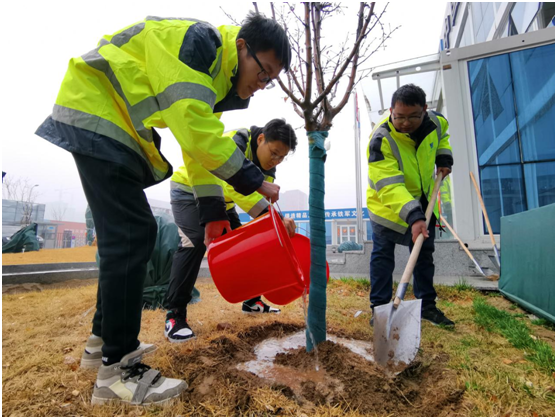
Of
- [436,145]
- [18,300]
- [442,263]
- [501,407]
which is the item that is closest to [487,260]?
[442,263]

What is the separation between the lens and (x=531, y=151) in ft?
15.7

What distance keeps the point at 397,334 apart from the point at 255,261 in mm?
885

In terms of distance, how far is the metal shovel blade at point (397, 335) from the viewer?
5.07ft

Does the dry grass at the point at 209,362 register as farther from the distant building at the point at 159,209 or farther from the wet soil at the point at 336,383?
the distant building at the point at 159,209

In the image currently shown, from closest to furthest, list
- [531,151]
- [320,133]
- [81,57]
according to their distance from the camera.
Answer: [81,57], [320,133], [531,151]

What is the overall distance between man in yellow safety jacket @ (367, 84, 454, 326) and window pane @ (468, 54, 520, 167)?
10.5 ft

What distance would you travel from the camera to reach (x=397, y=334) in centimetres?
167

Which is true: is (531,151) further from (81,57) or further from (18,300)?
(18,300)

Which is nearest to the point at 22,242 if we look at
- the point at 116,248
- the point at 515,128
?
the point at 116,248

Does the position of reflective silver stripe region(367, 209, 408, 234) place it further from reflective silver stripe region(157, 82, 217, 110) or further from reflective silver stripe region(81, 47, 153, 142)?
reflective silver stripe region(81, 47, 153, 142)

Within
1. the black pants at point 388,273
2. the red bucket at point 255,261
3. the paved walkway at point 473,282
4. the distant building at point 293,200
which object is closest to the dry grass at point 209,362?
the black pants at point 388,273

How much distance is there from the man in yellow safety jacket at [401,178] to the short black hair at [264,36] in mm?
1313

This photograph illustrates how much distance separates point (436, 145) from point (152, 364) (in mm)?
2568

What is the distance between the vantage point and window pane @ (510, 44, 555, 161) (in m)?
4.68
